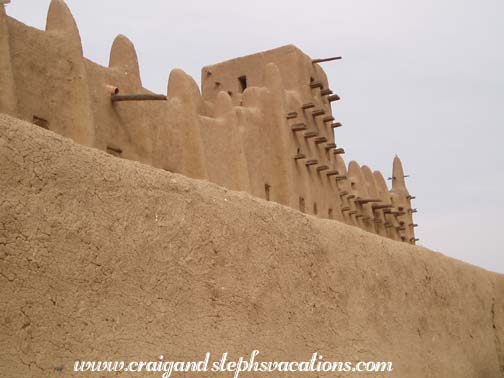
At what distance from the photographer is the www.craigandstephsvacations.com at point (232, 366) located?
3.43 m

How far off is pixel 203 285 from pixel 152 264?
47 cm

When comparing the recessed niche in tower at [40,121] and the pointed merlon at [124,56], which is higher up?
the pointed merlon at [124,56]

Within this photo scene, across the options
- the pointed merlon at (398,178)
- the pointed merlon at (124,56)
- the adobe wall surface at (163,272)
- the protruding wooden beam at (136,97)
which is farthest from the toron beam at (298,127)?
the pointed merlon at (398,178)

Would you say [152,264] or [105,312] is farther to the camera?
[152,264]

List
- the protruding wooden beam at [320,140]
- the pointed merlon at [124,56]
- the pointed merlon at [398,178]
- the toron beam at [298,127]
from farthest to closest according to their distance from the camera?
the pointed merlon at [398,178] < the protruding wooden beam at [320,140] < the toron beam at [298,127] < the pointed merlon at [124,56]

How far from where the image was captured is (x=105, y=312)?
11.4ft

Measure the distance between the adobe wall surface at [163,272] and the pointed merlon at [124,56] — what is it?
620cm

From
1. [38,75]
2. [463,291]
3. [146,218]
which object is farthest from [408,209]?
[146,218]

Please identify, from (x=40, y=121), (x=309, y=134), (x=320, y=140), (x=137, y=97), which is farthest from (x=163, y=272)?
(x=320, y=140)

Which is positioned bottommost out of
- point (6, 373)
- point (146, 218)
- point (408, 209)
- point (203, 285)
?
point (6, 373)

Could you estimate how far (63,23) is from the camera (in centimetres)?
913

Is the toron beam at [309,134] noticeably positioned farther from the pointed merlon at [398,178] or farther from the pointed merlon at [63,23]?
the pointed merlon at [398,178]

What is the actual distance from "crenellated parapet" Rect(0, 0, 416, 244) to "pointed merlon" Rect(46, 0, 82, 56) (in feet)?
0.04

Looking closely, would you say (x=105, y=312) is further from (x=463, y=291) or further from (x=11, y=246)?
(x=463, y=291)
